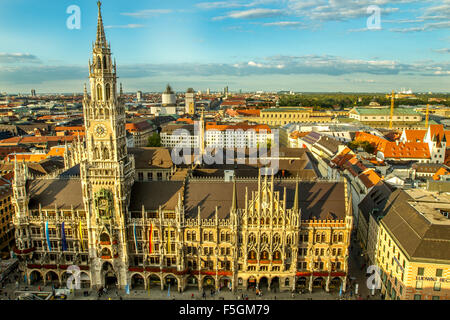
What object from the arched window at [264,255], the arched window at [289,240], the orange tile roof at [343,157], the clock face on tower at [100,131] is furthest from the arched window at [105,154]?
the orange tile roof at [343,157]

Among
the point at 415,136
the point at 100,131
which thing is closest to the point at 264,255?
the point at 100,131

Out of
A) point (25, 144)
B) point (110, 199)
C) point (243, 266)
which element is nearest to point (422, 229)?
point (243, 266)

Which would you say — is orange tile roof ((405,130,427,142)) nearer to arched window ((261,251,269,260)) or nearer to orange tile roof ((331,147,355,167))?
orange tile roof ((331,147,355,167))

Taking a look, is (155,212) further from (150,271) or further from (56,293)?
(56,293)

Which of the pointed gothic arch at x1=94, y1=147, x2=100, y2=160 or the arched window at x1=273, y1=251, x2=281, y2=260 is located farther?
the arched window at x1=273, y1=251, x2=281, y2=260

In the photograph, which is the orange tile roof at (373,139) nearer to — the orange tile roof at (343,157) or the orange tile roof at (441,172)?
the orange tile roof at (343,157)

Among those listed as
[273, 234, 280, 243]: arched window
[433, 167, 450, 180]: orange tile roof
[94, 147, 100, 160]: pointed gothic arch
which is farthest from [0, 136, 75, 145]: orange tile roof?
[433, 167, 450, 180]: orange tile roof

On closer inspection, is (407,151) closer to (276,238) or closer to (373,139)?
(373,139)
